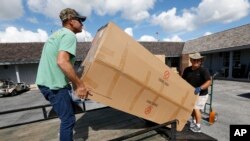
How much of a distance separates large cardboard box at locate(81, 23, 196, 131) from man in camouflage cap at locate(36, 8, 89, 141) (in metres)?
0.25

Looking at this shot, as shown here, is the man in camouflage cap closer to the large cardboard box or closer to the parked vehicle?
the large cardboard box

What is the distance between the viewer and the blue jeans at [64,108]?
6.91ft

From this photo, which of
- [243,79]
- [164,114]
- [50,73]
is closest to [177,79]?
[164,114]

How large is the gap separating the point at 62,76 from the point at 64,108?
0.37m

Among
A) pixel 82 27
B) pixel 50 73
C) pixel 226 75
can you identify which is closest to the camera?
pixel 50 73

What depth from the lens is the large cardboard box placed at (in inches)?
83.6

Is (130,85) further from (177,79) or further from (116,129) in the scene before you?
(116,129)

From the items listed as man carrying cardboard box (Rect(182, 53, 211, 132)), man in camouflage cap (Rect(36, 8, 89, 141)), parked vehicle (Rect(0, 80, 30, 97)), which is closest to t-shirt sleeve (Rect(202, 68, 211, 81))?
man carrying cardboard box (Rect(182, 53, 211, 132))

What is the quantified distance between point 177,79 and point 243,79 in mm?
15105

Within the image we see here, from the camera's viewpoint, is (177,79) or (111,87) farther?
(177,79)

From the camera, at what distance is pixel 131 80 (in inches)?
90.1

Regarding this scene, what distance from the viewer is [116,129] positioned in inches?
124

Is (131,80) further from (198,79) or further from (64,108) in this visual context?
(198,79)

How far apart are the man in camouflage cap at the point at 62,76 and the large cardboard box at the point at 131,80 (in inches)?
9.9
